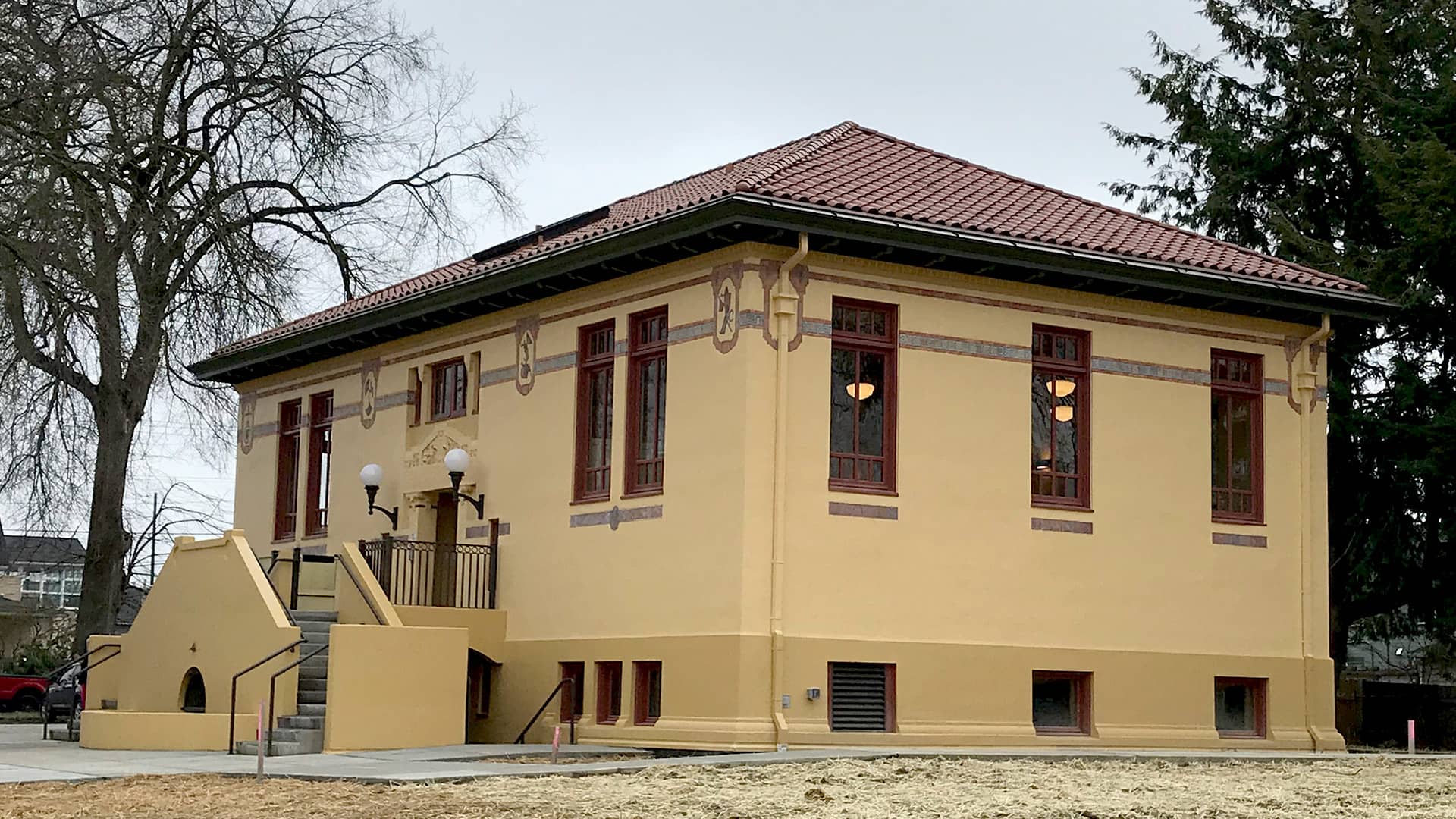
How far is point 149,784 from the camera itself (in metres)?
17.4

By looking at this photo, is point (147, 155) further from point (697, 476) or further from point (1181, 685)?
point (1181, 685)

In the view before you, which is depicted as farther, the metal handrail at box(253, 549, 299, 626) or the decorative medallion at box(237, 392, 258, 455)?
the decorative medallion at box(237, 392, 258, 455)

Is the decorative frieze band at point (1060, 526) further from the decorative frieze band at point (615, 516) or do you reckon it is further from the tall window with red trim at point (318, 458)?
the tall window with red trim at point (318, 458)

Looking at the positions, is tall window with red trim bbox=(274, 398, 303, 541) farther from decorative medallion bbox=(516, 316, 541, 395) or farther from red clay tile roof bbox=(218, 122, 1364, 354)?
decorative medallion bbox=(516, 316, 541, 395)

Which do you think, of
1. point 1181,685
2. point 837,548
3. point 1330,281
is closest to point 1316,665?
point 1181,685

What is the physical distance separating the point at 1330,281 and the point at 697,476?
9452mm

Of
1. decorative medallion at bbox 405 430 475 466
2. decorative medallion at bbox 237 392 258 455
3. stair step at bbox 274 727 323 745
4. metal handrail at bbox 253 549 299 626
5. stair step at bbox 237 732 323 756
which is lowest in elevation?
stair step at bbox 237 732 323 756

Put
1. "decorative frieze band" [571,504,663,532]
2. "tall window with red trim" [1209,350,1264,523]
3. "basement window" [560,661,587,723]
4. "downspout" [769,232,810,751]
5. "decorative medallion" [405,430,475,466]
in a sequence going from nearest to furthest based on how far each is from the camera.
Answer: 1. "downspout" [769,232,810,751]
2. "decorative frieze band" [571,504,663,532]
3. "basement window" [560,661,587,723]
4. "tall window with red trim" [1209,350,1264,523]
5. "decorative medallion" [405,430,475,466]

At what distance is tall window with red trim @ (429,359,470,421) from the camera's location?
27234 millimetres

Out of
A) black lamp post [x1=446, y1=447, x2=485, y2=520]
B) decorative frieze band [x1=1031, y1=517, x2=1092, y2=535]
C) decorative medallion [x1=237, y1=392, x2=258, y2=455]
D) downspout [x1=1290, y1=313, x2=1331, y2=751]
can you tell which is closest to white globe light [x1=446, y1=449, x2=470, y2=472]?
black lamp post [x1=446, y1=447, x2=485, y2=520]

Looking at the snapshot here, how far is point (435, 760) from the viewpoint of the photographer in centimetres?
1992

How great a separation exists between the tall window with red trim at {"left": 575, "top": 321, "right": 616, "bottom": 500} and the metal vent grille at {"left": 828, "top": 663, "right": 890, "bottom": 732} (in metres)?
4.08

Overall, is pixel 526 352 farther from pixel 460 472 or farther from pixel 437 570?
pixel 437 570

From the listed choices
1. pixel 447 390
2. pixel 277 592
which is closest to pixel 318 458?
pixel 447 390
